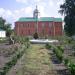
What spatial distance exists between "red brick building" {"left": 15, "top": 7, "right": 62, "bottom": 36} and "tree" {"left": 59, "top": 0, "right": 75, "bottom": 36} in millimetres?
48856

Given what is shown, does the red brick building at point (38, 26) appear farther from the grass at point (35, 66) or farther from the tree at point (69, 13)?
the grass at point (35, 66)

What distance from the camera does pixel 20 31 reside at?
3826 inches

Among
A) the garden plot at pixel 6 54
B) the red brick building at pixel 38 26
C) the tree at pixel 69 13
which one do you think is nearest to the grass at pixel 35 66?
the garden plot at pixel 6 54

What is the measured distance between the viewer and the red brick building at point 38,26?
311 feet

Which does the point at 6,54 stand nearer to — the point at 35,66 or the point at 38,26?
the point at 35,66

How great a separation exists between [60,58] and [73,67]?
22.8 ft

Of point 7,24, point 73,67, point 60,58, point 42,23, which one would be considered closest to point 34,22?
point 42,23

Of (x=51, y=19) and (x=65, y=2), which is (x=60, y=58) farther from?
(x=51, y=19)

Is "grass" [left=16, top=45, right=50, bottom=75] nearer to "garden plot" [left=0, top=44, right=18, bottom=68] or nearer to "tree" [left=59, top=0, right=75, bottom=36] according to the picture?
"garden plot" [left=0, top=44, right=18, bottom=68]

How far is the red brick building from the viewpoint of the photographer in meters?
94.9

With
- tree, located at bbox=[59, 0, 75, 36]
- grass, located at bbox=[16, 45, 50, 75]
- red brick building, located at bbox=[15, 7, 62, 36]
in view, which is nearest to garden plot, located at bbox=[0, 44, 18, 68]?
grass, located at bbox=[16, 45, 50, 75]

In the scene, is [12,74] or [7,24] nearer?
[12,74]

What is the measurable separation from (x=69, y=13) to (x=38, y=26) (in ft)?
174

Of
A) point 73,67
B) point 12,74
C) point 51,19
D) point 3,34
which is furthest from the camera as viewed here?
point 51,19
